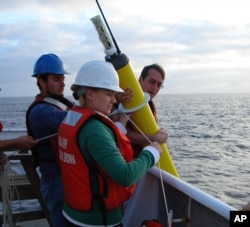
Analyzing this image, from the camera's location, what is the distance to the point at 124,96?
3422 millimetres

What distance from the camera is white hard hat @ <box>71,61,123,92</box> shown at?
2.32 meters

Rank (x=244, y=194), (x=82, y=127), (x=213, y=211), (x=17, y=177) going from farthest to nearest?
1. (x=244, y=194)
2. (x=17, y=177)
3. (x=213, y=211)
4. (x=82, y=127)

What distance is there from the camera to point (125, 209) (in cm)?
367

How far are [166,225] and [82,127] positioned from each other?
154 centimetres

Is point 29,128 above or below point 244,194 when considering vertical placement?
above

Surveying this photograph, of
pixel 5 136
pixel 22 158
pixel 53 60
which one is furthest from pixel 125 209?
pixel 5 136

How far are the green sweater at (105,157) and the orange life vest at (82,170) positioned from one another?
0.04 meters

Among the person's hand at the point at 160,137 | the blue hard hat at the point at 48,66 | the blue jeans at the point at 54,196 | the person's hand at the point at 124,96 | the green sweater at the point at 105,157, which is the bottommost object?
the blue jeans at the point at 54,196

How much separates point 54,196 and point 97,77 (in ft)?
4.24

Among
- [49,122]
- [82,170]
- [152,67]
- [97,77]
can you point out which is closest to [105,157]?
[82,170]

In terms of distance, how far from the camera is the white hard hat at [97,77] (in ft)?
7.60

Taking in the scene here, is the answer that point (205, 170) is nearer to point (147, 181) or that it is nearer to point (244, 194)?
point (244, 194)

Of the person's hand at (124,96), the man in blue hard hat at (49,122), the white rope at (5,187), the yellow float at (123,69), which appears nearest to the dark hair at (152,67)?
the yellow float at (123,69)

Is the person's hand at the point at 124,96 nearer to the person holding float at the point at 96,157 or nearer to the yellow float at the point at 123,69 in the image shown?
the yellow float at the point at 123,69
